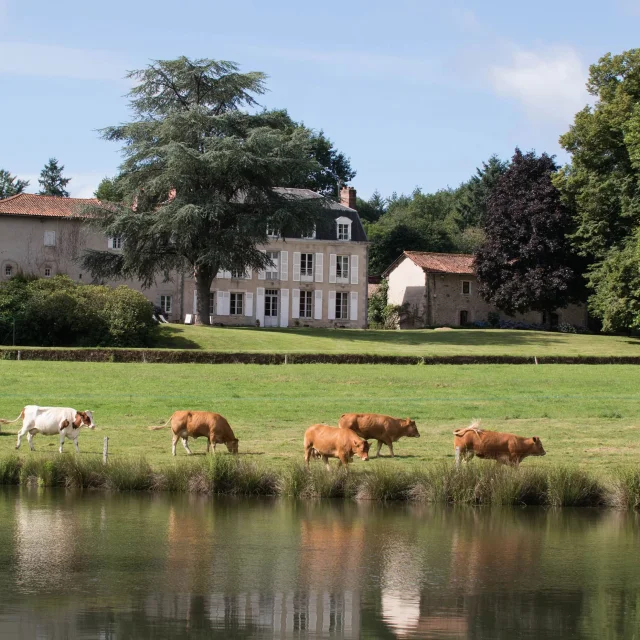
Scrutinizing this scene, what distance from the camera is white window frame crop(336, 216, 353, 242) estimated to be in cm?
7294

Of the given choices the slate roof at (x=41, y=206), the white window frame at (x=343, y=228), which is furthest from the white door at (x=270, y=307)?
the slate roof at (x=41, y=206)

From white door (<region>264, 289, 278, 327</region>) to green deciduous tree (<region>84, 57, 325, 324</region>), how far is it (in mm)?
12648

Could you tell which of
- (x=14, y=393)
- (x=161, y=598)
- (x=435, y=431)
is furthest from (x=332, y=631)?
(x=14, y=393)

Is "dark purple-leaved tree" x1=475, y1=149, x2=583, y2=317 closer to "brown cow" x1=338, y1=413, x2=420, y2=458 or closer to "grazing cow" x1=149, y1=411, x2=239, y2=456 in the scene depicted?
"brown cow" x1=338, y1=413, x2=420, y2=458

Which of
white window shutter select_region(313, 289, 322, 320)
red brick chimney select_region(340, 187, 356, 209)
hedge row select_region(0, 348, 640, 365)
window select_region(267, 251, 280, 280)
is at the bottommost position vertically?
hedge row select_region(0, 348, 640, 365)

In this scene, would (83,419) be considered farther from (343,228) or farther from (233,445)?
(343,228)

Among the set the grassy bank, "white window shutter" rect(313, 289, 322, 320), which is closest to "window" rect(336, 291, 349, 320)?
"white window shutter" rect(313, 289, 322, 320)

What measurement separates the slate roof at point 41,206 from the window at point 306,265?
15.6m

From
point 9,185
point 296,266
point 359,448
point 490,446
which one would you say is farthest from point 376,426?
point 9,185

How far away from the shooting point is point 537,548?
14867mm

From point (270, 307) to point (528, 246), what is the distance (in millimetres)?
18162

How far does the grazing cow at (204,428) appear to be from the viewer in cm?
2030

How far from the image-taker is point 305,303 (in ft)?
236

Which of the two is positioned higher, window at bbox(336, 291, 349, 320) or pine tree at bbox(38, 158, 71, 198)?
pine tree at bbox(38, 158, 71, 198)
